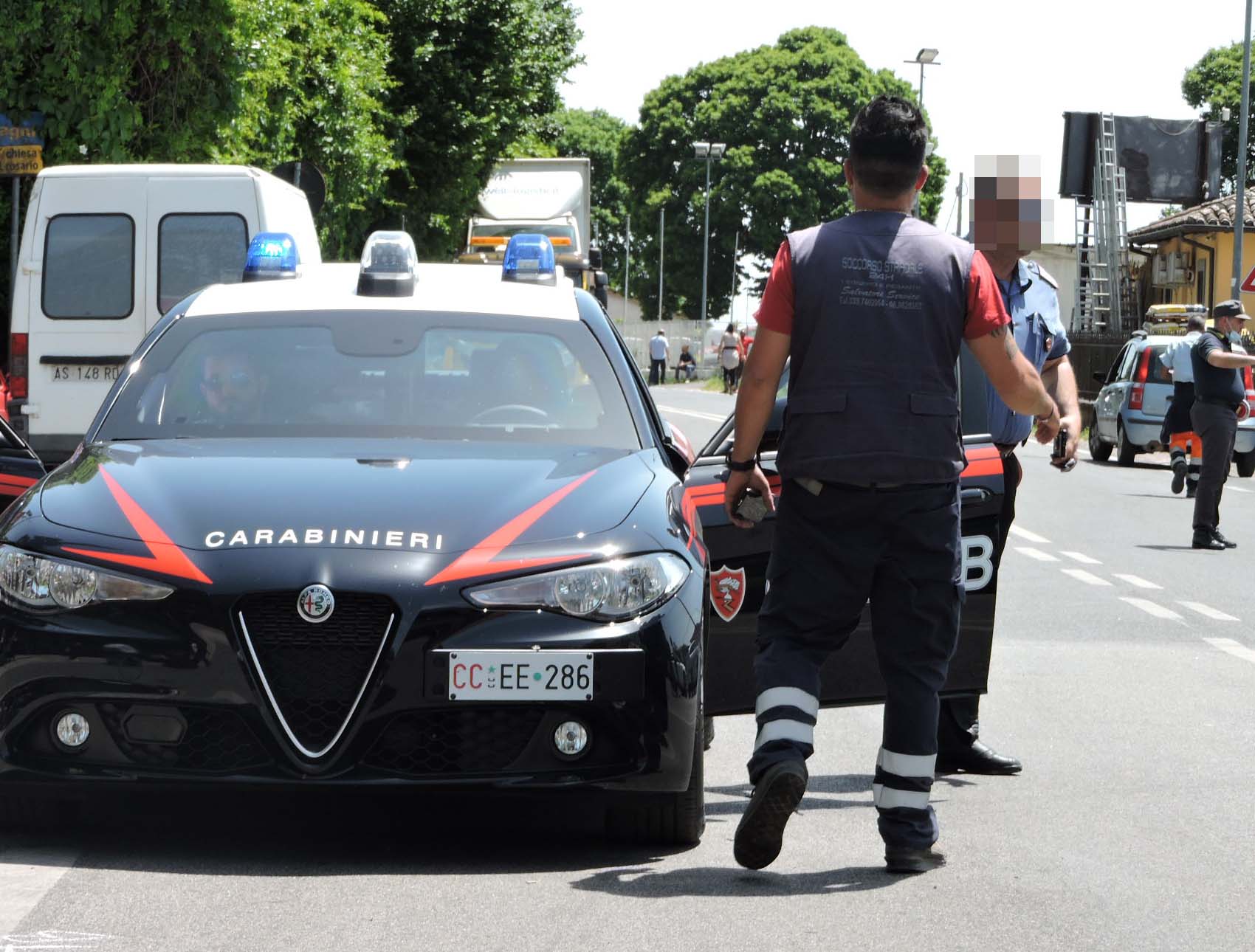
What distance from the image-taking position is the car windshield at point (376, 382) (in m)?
6.04

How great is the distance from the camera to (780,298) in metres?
5.17

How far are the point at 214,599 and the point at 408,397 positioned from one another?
1.38m

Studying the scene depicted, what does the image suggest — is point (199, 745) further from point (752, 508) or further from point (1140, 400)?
point (1140, 400)

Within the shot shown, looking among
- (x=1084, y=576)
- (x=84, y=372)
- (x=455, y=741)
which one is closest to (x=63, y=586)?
(x=455, y=741)

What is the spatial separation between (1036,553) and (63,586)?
11402mm

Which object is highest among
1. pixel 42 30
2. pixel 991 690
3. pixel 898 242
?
pixel 42 30

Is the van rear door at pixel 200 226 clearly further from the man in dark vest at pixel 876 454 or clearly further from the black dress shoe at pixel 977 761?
the man in dark vest at pixel 876 454

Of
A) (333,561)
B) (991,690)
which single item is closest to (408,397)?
(333,561)

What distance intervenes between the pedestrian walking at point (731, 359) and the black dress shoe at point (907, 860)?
52.7m

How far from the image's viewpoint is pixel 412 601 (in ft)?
16.1

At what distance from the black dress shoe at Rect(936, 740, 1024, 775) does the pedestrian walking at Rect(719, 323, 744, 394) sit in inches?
2009

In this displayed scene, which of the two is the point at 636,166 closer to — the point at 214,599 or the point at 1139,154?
the point at 1139,154

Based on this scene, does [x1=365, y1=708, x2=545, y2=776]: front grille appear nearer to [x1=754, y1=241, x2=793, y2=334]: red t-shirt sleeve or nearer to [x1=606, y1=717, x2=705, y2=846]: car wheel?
[x1=606, y1=717, x2=705, y2=846]: car wheel

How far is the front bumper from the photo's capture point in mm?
4895
